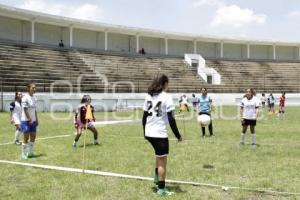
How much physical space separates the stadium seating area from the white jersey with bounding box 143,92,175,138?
2728 centimetres

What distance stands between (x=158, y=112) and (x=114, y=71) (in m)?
40.7

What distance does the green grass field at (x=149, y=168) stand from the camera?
8.22 m

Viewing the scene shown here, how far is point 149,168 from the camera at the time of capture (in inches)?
420

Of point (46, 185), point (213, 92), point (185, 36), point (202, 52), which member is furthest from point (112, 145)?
point (202, 52)

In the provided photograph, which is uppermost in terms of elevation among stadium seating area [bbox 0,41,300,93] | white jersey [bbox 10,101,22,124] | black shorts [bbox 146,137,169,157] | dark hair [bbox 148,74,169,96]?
stadium seating area [bbox 0,41,300,93]

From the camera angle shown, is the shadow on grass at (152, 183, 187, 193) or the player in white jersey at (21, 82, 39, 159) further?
the player in white jersey at (21, 82, 39, 159)

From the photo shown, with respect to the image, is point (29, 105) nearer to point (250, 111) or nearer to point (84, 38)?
point (250, 111)

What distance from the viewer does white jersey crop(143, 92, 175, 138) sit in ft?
26.2

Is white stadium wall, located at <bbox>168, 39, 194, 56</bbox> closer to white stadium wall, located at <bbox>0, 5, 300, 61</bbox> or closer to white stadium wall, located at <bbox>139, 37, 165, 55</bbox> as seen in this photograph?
white stadium wall, located at <bbox>0, 5, 300, 61</bbox>

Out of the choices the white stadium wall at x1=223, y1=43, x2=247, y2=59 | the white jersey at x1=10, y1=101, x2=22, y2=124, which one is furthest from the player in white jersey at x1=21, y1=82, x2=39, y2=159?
the white stadium wall at x1=223, y1=43, x2=247, y2=59

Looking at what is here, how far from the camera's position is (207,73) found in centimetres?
5856

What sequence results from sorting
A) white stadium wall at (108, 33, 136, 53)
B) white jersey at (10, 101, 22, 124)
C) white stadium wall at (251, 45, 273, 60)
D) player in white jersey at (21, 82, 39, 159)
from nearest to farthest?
player in white jersey at (21, 82, 39, 159) < white jersey at (10, 101, 22, 124) < white stadium wall at (108, 33, 136, 53) < white stadium wall at (251, 45, 273, 60)

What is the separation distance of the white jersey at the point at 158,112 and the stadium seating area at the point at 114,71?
1074 inches

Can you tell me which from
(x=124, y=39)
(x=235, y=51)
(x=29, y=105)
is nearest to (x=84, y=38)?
(x=124, y=39)
